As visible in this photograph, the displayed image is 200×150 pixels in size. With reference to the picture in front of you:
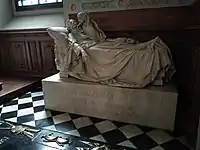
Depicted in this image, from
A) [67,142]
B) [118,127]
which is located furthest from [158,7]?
[67,142]

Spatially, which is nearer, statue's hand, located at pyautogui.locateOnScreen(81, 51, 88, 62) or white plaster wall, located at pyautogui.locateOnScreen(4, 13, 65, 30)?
statue's hand, located at pyautogui.locateOnScreen(81, 51, 88, 62)

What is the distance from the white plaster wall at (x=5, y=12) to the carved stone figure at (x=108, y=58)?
80.1 inches

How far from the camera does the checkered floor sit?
6.12 ft

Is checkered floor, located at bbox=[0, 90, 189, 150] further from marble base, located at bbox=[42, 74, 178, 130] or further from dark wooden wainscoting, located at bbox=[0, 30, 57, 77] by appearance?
dark wooden wainscoting, located at bbox=[0, 30, 57, 77]

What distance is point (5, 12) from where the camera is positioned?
399cm

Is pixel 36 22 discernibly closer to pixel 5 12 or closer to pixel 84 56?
pixel 5 12

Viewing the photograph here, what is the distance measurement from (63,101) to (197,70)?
1.58m

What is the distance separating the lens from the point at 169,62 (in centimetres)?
205

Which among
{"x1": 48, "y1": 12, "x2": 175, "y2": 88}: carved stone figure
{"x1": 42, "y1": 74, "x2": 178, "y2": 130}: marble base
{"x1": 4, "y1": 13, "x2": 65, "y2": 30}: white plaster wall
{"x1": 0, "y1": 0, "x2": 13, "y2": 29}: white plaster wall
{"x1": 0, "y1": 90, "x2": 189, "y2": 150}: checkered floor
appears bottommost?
{"x1": 0, "y1": 90, "x2": 189, "y2": 150}: checkered floor

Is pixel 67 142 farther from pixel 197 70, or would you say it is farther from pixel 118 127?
pixel 197 70

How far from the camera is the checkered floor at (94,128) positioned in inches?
73.4

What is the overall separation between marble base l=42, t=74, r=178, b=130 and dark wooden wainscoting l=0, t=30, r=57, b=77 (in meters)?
1.24

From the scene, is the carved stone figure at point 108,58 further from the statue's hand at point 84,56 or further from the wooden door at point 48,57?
the wooden door at point 48,57

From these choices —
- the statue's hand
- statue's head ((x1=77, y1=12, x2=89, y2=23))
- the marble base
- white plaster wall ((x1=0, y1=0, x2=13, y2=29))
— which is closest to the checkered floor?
the marble base
